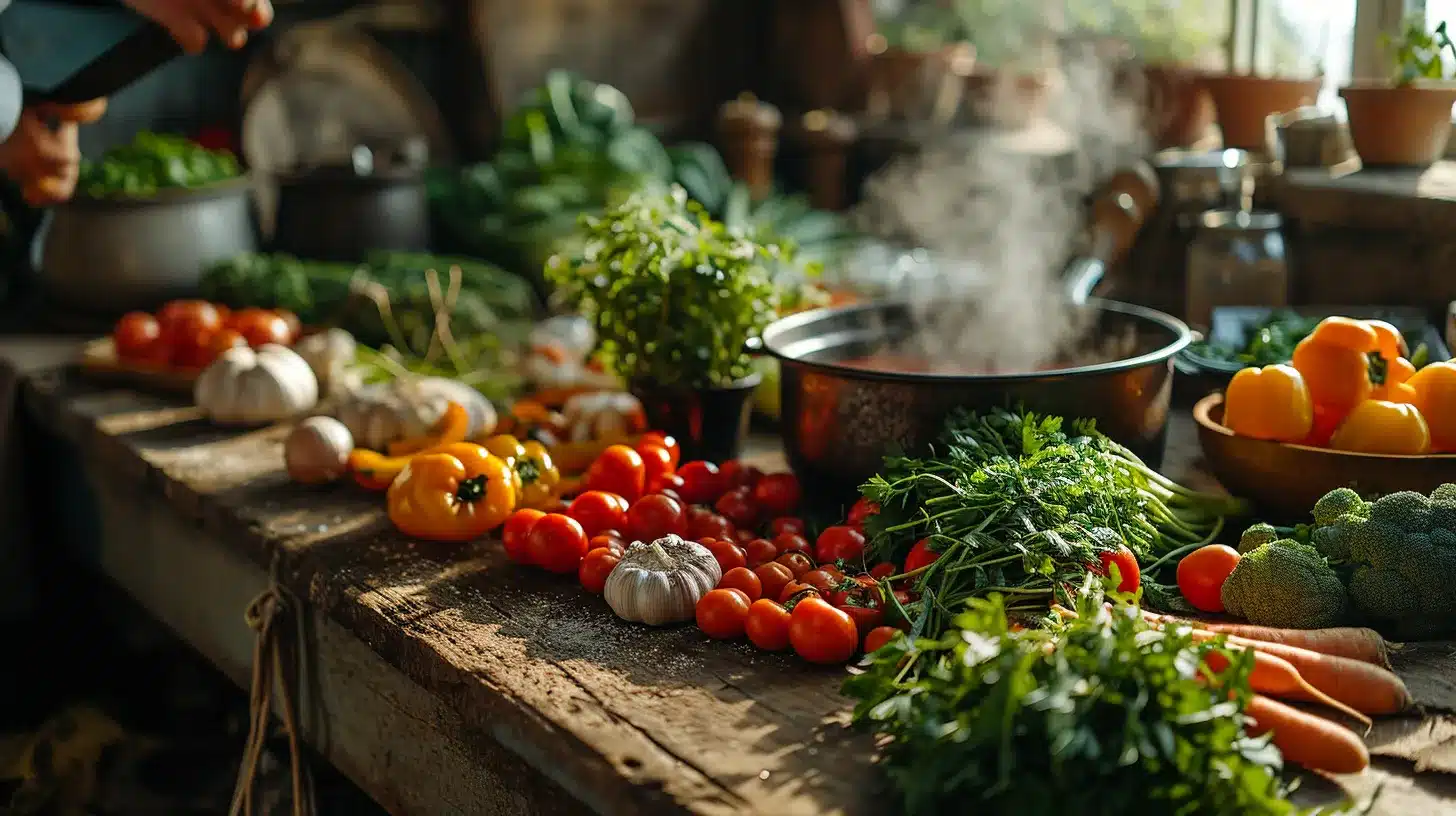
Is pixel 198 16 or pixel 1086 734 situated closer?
pixel 1086 734

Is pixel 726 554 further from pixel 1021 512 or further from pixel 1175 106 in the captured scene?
pixel 1175 106

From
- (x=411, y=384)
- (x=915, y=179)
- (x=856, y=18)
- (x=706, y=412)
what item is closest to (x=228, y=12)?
(x=411, y=384)

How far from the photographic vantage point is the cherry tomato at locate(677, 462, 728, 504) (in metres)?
2.23

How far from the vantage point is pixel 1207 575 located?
5.81 feet

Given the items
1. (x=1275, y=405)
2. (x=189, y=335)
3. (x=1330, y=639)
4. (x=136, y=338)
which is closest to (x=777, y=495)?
(x=1275, y=405)

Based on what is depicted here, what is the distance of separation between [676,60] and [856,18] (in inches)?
30.3

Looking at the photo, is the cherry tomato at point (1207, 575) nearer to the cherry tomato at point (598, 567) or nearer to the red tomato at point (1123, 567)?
the red tomato at point (1123, 567)

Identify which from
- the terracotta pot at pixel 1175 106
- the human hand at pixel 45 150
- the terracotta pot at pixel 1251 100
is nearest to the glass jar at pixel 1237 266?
the terracotta pot at pixel 1251 100

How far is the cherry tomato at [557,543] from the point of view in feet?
6.52

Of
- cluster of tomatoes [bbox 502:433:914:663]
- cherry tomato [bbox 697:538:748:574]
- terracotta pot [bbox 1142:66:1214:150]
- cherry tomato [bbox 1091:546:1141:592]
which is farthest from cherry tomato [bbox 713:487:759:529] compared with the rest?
terracotta pot [bbox 1142:66:1214:150]

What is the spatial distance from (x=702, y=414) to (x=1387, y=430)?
1.15 metres

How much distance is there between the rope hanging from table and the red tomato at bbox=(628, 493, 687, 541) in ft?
2.07

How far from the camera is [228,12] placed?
2369 mm

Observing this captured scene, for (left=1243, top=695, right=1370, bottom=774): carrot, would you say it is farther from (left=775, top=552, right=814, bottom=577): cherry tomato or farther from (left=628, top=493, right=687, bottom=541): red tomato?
(left=628, top=493, right=687, bottom=541): red tomato
